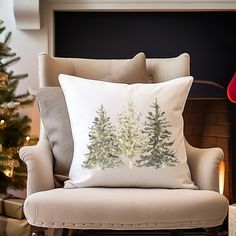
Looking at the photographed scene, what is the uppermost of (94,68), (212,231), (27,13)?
(27,13)

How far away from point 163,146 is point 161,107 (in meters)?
0.14

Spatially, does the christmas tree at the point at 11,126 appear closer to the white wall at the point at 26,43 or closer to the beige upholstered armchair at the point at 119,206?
the white wall at the point at 26,43

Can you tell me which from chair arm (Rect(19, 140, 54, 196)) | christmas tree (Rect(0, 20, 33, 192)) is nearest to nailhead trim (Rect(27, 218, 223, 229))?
chair arm (Rect(19, 140, 54, 196))

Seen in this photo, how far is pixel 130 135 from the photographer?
1789mm

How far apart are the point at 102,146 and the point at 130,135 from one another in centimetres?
11

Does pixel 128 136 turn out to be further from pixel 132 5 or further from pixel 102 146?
pixel 132 5

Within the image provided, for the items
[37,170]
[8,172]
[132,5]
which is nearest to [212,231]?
[37,170]

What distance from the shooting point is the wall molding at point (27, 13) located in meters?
2.84

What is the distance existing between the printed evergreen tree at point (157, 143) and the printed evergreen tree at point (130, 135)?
0.08 ft

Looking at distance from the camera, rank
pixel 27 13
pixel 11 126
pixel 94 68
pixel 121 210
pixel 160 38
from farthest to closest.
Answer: pixel 160 38
pixel 27 13
pixel 11 126
pixel 94 68
pixel 121 210

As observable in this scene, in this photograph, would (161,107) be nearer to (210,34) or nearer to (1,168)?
(1,168)

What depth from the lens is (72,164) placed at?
185 cm

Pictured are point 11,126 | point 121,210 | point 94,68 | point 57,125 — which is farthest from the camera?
point 11,126

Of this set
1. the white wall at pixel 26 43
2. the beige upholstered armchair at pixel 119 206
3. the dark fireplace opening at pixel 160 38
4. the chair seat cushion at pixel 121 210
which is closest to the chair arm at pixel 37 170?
the beige upholstered armchair at pixel 119 206
